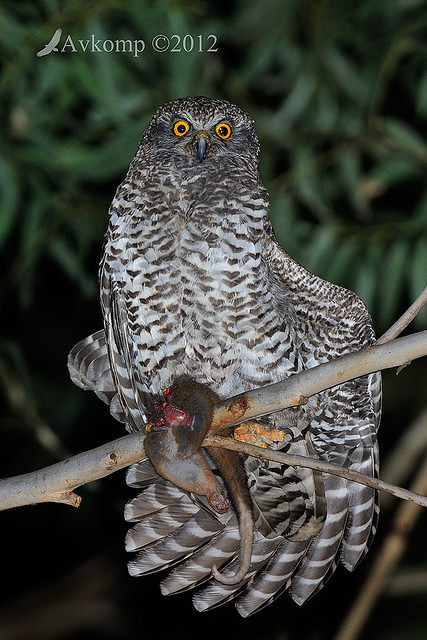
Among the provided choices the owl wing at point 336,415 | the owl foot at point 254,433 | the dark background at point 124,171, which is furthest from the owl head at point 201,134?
the dark background at point 124,171

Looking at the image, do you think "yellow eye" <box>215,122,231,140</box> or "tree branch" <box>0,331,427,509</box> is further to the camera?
"yellow eye" <box>215,122,231,140</box>

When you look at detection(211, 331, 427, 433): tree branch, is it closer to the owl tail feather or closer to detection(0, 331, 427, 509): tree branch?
detection(0, 331, 427, 509): tree branch

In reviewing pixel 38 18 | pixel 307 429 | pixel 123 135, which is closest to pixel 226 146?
pixel 307 429

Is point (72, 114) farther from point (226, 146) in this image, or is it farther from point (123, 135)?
point (226, 146)

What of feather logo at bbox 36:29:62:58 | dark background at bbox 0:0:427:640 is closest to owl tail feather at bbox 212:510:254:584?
dark background at bbox 0:0:427:640

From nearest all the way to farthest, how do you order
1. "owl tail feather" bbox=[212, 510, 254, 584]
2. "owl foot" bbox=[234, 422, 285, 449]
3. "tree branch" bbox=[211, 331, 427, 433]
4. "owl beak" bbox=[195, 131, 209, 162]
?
"tree branch" bbox=[211, 331, 427, 433], "owl tail feather" bbox=[212, 510, 254, 584], "owl foot" bbox=[234, 422, 285, 449], "owl beak" bbox=[195, 131, 209, 162]

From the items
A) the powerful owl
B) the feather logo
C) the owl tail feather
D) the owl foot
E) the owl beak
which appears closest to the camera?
the owl tail feather

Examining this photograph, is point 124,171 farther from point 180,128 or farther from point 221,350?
point 221,350
